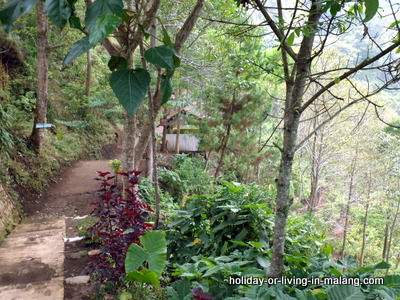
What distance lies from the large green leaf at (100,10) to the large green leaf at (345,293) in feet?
3.88

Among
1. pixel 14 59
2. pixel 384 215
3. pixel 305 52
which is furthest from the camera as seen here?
pixel 384 215

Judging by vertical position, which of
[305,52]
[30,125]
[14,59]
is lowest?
[30,125]

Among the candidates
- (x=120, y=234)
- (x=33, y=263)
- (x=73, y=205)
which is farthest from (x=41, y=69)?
(x=120, y=234)

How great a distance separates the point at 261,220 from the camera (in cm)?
215

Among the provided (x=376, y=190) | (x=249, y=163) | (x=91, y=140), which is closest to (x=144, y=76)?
(x=249, y=163)

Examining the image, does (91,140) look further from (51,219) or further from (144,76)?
(144,76)

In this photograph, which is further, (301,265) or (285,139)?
(301,265)

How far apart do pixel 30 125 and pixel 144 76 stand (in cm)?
753

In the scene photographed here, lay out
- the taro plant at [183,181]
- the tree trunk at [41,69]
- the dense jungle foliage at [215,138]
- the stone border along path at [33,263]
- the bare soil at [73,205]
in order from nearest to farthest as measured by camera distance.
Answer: the dense jungle foliage at [215,138] < the stone border along path at [33,263] < the bare soil at [73,205] < the tree trunk at [41,69] < the taro plant at [183,181]

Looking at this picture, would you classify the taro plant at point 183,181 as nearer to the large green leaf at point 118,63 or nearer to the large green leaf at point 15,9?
the large green leaf at point 118,63

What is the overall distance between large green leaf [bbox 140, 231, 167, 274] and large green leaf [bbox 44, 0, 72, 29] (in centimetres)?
135

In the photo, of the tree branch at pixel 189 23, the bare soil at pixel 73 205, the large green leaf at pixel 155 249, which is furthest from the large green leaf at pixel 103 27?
the tree branch at pixel 189 23

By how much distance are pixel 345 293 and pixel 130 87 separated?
1078 mm

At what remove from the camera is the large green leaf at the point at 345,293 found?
1137 mm
